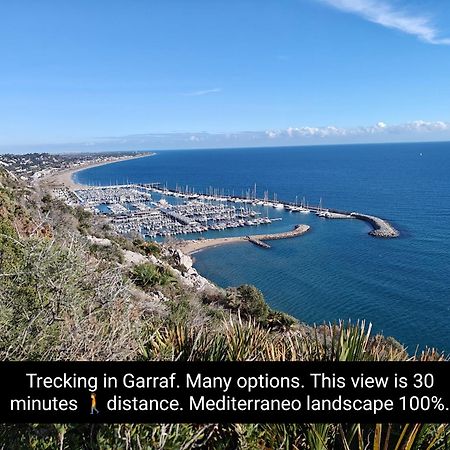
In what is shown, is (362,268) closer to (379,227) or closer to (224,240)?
(379,227)

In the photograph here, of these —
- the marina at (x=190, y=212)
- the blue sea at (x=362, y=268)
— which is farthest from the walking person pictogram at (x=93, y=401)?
the marina at (x=190, y=212)

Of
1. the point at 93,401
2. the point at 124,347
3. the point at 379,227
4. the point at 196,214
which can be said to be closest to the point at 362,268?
the point at 379,227

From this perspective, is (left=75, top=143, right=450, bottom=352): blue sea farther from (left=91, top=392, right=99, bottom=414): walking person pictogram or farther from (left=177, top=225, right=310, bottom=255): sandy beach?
(left=91, top=392, right=99, bottom=414): walking person pictogram

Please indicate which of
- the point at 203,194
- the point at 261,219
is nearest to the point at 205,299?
the point at 261,219

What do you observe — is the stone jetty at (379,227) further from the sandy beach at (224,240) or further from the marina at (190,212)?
the sandy beach at (224,240)

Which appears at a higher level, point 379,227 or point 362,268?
point 379,227

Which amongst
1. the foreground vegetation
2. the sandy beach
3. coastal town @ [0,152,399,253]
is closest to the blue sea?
the sandy beach

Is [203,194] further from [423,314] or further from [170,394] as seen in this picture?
[170,394]

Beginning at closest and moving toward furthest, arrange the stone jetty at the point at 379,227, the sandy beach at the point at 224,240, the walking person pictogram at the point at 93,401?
the walking person pictogram at the point at 93,401, the sandy beach at the point at 224,240, the stone jetty at the point at 379,227
